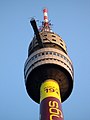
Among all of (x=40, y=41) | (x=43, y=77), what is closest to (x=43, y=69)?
(x=43, y=77)

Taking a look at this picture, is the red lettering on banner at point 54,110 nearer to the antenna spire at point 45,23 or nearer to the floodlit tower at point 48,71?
the floodlit tower at point 48,71

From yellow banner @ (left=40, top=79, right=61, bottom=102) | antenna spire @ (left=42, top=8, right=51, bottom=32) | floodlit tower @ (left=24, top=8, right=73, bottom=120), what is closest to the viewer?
yellow banner @ (left=40, top=79, right=61, bottom=102)

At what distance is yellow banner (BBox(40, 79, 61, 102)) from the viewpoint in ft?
163

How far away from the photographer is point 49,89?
5075 centimetres

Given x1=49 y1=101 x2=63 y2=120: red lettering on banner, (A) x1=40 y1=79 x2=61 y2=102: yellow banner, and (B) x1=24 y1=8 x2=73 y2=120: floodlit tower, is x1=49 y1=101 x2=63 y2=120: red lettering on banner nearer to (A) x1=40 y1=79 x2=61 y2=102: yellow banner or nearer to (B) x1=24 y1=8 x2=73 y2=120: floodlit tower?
(B) x1=24 y1=8 x2=73 y2=120: floodlit tower

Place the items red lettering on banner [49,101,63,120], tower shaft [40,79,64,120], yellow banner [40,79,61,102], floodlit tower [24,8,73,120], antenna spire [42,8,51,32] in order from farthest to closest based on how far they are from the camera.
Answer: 1. antenna spire [42,8,51,32]
2. floodlit tower [24,8,73,120]
3. yellow banner [40,79,61,102]
4. red lettering on banner [49,101,63,120]
5. tower shaft [40,79,64,120]

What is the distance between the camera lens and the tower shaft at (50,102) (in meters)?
46.0

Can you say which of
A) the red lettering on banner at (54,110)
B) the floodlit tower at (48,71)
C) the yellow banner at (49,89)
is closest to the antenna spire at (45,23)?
the floodlit tower at (48,71)

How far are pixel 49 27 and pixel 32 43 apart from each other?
8136 millimetres

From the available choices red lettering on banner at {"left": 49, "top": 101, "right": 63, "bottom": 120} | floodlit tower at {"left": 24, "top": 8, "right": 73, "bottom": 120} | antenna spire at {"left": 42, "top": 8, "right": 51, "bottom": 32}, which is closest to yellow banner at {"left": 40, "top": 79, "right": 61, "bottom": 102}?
floodlit tower at {"left": 24, "top": 8, "right": 73, "bottom": 120}

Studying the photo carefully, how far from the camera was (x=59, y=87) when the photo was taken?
181ft

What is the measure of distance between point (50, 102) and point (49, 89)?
3.35 meters

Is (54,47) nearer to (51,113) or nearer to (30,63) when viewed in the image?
(30,63)

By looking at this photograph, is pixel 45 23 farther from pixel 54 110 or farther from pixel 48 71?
pixel 54 110
